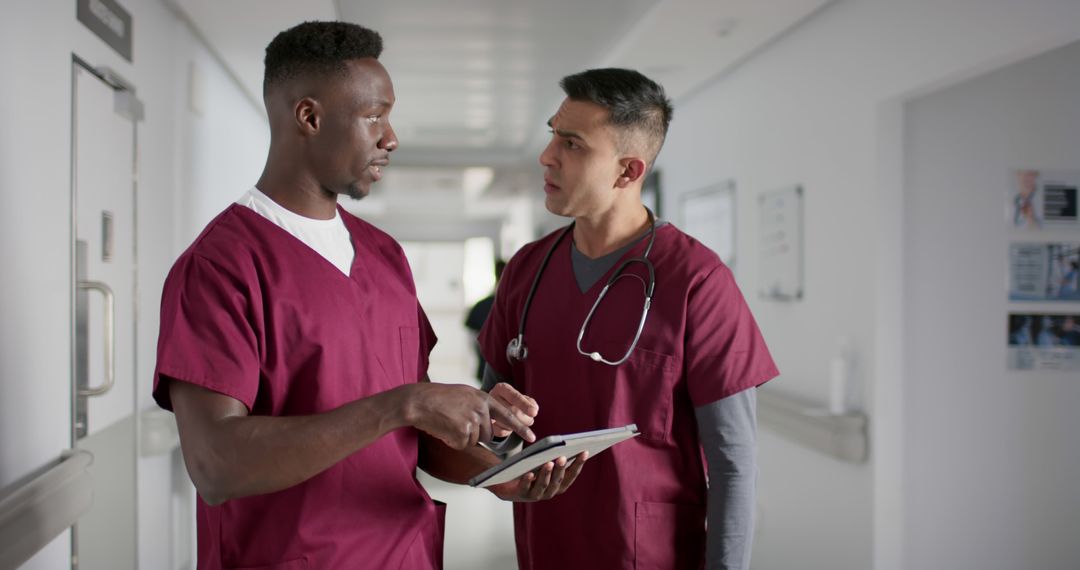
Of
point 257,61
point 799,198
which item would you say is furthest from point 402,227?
point 799,198

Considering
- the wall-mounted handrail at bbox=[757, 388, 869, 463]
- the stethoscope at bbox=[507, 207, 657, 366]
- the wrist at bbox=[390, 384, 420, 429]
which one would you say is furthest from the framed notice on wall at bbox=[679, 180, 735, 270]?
the wrist at bbox=[390, 384, 420, 429]

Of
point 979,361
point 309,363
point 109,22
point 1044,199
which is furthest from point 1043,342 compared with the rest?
point 109,22

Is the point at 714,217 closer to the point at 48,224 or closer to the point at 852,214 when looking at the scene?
the point at 852,214

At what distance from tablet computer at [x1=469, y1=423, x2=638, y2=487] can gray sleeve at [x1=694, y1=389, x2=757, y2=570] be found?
0.34 metres

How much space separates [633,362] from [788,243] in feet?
7.73

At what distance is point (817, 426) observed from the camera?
10.8 ft

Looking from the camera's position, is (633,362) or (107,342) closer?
(633,362)

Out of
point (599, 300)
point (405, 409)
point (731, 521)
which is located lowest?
point (731, 521)

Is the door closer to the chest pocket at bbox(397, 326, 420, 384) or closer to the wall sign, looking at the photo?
the wall sign

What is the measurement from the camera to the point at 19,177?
6.14 feet

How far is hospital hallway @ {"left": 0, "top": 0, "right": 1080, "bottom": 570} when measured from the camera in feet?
6.79

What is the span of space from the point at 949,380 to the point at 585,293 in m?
1.98

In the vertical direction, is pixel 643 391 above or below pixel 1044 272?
below

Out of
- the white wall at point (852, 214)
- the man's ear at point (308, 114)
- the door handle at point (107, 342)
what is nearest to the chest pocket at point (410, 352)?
the man's ear at point (308, 114)
